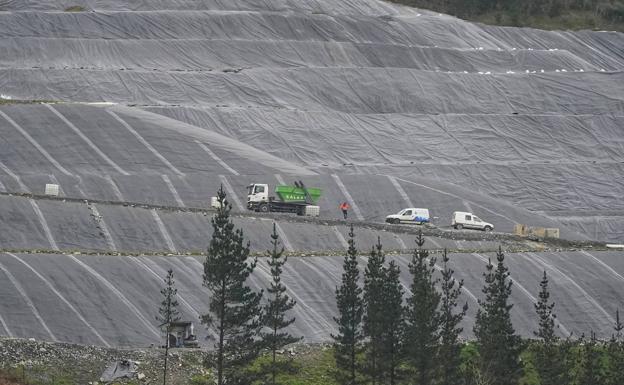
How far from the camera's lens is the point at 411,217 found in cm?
7356

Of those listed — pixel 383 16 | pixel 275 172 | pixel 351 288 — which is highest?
pixel 383 16

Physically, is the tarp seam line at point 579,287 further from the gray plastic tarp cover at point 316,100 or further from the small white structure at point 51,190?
the small white structure at point 51,190

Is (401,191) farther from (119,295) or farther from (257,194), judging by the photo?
(119,295)

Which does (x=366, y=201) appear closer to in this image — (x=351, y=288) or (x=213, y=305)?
A: (x=351, y=288)

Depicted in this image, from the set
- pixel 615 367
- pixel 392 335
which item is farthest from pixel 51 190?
pixel 615 367

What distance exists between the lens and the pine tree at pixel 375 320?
4881 centimetres

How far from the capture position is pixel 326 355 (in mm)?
53625

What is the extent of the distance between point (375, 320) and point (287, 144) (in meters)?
Answer: 40.0

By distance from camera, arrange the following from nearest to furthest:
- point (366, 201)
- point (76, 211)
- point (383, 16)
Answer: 1. point (76, 211)
2. point (366, 201)
3. point (383, 16)

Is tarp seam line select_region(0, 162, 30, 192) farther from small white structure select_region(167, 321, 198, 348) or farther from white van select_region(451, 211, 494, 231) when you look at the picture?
white van select_region(451, 211, 494, 231)

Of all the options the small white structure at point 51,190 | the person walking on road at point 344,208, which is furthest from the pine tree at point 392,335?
the small white structure at point 51,190

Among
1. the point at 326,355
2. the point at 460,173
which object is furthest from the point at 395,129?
the point at 326,355

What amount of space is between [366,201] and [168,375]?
2923 centimetres

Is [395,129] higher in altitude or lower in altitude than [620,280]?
higher
